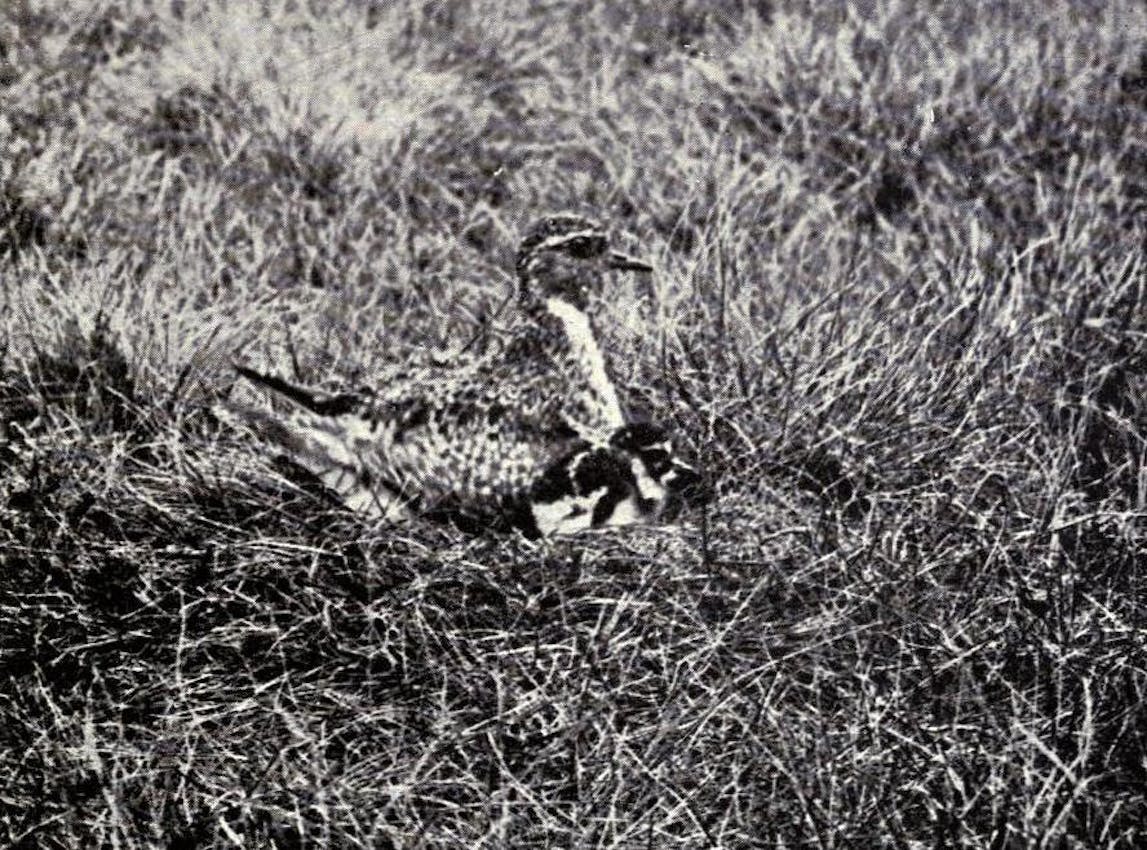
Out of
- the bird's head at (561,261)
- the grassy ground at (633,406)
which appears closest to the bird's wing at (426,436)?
the grassy ground at (633,406)

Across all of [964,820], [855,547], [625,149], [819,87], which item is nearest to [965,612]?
[855,547]

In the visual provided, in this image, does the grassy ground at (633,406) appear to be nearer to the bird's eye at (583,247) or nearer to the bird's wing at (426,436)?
the bird's wing at (426,436)

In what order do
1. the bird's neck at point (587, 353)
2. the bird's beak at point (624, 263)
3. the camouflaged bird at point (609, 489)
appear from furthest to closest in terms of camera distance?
the bird's beak at point (624, 263) → the bird's neck at point (587, 353) → the camouflaged bird at point (609, 489)

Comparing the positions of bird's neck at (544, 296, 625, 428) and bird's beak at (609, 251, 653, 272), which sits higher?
bird's beak at (609, 251, 653, 272)

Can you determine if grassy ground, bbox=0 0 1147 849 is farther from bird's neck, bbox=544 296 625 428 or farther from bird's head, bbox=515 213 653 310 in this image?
bird's head, bbox=515 213 653 310

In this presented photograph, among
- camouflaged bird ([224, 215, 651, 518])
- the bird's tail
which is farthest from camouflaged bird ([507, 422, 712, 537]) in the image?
the bird's tail

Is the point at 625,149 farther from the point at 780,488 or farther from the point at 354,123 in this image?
the point at 780,488

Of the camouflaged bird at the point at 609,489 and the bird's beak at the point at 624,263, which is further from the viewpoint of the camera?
the bird's beak at the point at 624,263
